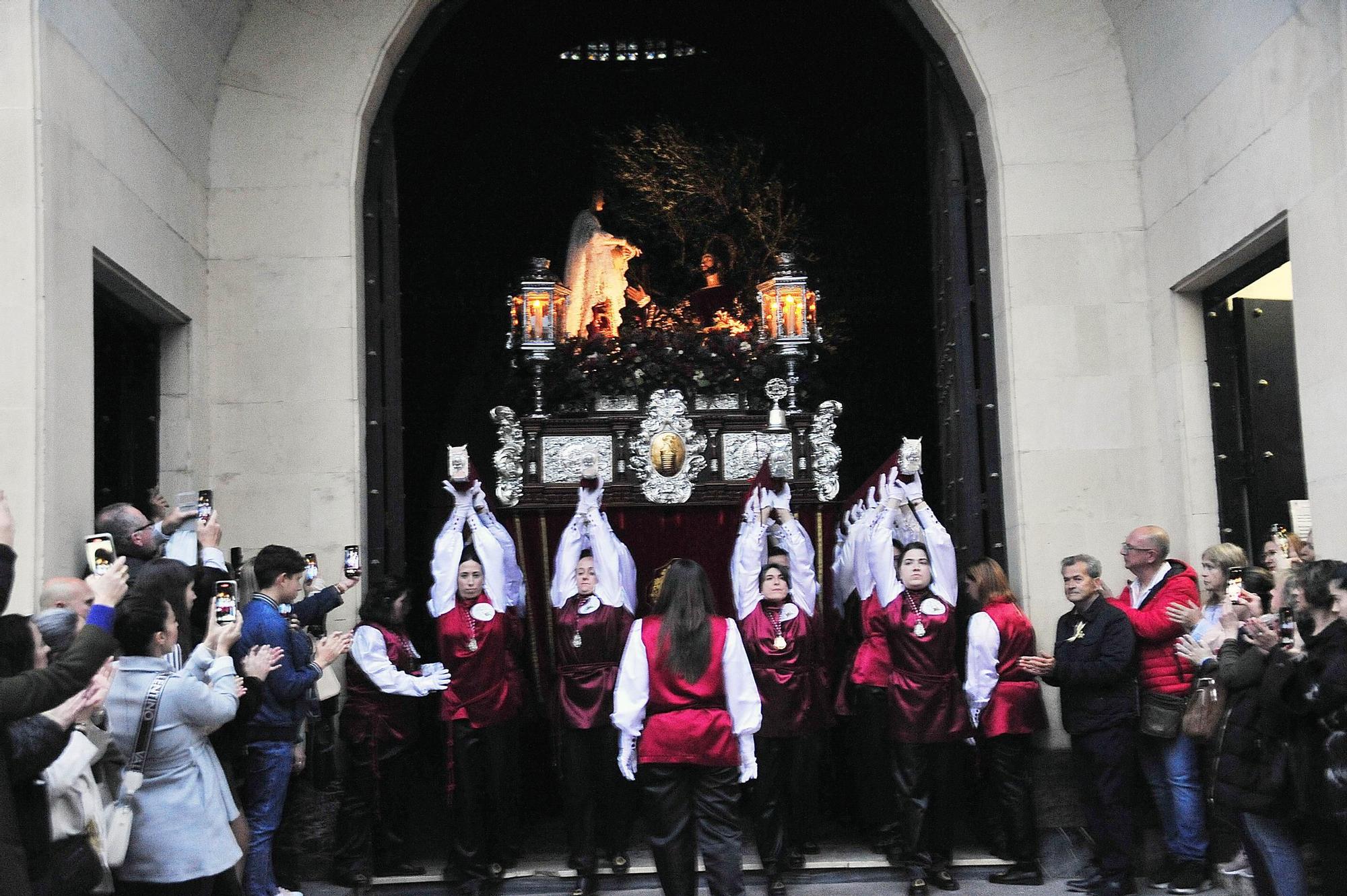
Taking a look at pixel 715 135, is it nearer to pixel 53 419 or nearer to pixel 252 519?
pixel 252 519

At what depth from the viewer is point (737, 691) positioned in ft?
23.2

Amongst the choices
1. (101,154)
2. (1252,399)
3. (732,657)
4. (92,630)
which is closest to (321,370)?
(101,154)

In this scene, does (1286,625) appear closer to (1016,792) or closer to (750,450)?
(1016,792)

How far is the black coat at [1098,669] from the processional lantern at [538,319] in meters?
4.35

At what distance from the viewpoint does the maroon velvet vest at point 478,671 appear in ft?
28.5

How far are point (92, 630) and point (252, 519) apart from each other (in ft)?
15.8

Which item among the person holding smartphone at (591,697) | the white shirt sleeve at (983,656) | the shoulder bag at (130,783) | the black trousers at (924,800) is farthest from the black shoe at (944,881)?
the shoulder bag at (130,783)

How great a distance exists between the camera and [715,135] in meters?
14.0

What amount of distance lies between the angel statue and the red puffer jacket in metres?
5.24

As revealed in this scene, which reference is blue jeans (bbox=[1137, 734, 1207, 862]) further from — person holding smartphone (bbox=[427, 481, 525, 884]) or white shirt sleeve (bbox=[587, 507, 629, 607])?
person holding smartphone (bbox=[427, 481, 525, 884])

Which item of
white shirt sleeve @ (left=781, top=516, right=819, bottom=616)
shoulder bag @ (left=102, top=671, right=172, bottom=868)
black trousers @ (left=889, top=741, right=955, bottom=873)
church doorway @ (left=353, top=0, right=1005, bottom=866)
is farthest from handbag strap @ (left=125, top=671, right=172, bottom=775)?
church doorway @ (left=353, top=0, right=1005, bottom=866)

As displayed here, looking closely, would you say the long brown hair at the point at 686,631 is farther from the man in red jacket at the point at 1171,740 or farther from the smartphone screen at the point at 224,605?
the man in red jacket at the point at 1171,740

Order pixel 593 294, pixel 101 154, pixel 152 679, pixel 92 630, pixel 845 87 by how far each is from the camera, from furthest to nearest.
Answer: pixel 845 87
pixel 593 294
pixel 101 154
pixel 152 679
pixel 92 630

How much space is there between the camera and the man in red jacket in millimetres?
8047
